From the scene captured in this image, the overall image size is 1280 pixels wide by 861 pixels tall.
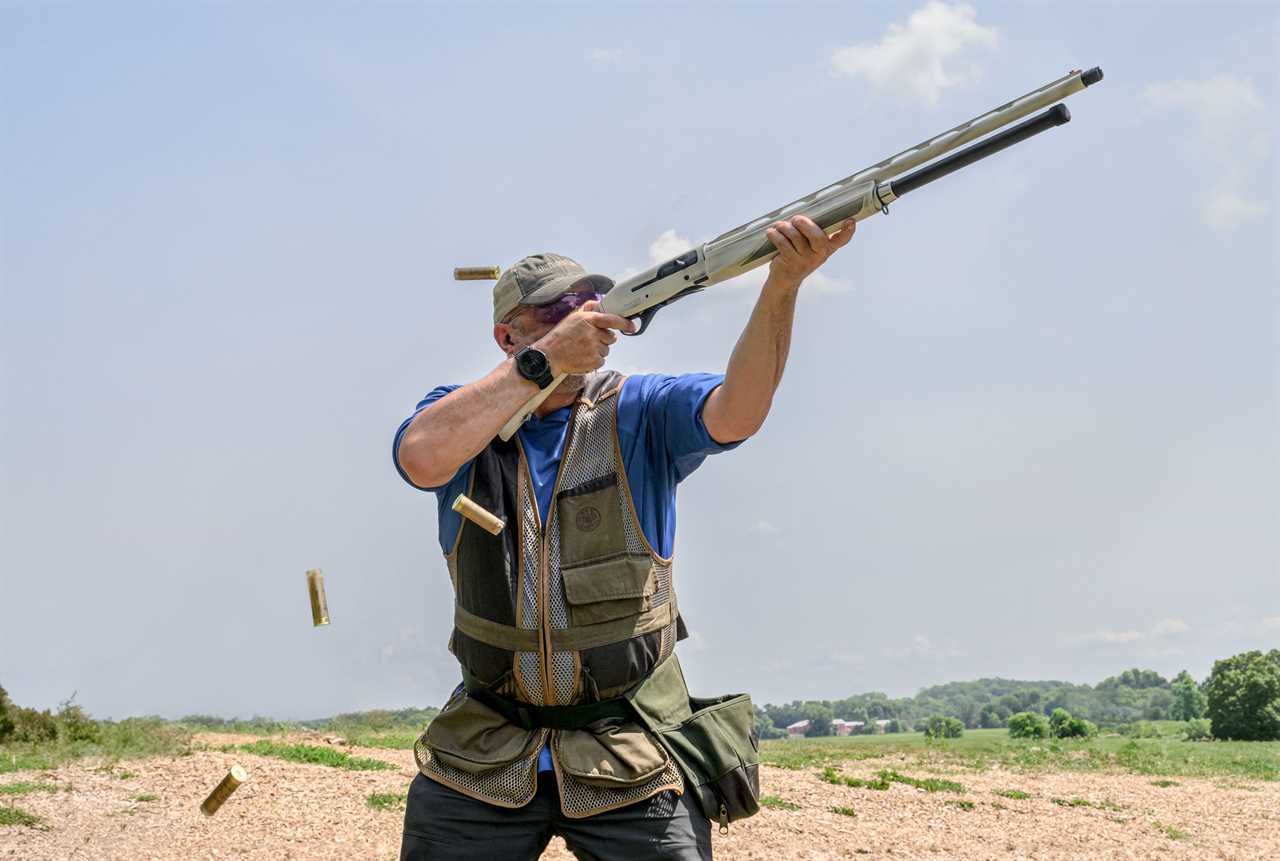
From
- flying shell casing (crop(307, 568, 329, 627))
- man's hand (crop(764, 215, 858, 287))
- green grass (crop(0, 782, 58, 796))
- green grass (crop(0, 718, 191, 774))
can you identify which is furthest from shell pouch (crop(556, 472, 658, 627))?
green grass (crop(0, 718, 191, 774))

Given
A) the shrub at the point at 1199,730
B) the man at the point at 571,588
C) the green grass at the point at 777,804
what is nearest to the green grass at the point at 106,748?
the green grass at the point at 777,804

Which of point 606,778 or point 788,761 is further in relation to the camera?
point 788,761

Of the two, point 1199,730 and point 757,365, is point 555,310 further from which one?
point 1199,730

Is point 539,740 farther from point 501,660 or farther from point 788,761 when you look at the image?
point 788,761

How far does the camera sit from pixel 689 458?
14.5ft

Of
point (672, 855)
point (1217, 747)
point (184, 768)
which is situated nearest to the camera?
point (672, 855)

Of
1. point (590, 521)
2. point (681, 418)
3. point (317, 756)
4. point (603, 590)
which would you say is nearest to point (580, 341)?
point (681, 418)

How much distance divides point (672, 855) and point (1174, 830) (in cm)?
1031

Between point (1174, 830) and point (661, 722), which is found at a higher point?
point (661, 722)

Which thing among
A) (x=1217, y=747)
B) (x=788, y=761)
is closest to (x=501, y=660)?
(x=788, y=761)

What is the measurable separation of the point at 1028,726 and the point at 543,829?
20.1 m

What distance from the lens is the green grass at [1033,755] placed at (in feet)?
53.9

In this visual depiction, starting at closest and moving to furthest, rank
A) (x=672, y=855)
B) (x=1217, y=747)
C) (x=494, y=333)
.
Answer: (x=672, y=855) < (x=494, y=333) < (x=1217, y=747)

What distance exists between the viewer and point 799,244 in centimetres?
421
